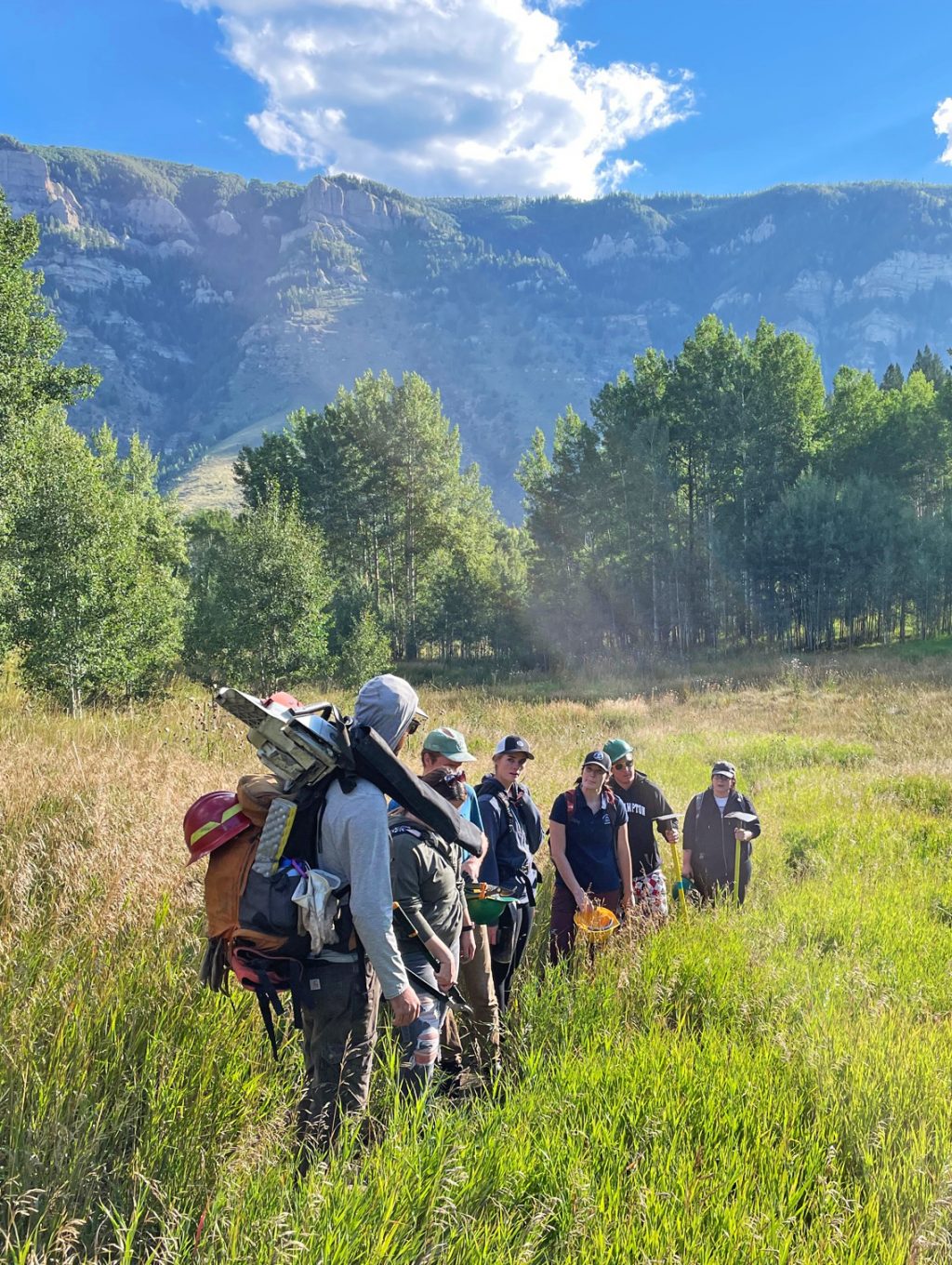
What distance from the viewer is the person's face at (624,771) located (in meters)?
5.44

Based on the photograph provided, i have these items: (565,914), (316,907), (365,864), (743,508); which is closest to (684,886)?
(565,914)

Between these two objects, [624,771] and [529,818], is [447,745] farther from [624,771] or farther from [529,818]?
[624,771]

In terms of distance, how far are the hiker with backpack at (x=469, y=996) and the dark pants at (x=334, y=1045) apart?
69cm

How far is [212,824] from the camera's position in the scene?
218cm

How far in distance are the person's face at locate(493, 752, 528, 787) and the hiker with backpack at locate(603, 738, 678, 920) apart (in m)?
1.00

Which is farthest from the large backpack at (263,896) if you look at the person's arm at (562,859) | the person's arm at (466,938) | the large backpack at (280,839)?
the person's arm at (562,859)

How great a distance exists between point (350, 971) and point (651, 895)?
136 inches

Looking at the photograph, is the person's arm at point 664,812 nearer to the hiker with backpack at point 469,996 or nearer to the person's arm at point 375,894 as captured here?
the hiker with backpack at point 469,996

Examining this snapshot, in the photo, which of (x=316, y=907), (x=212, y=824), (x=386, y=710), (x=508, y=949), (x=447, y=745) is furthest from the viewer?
(x=508, y=949)

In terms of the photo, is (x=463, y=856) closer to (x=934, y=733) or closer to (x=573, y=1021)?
(x=573, y=1021)

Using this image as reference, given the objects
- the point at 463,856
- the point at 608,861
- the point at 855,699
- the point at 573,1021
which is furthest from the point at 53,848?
the point at 855,699

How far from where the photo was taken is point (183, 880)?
3.71 meters

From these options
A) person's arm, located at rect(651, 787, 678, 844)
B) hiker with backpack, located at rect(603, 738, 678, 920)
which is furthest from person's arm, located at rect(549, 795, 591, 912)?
person's arm, located at rect(651, 787, 678, 844)

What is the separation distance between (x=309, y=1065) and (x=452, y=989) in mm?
1187
